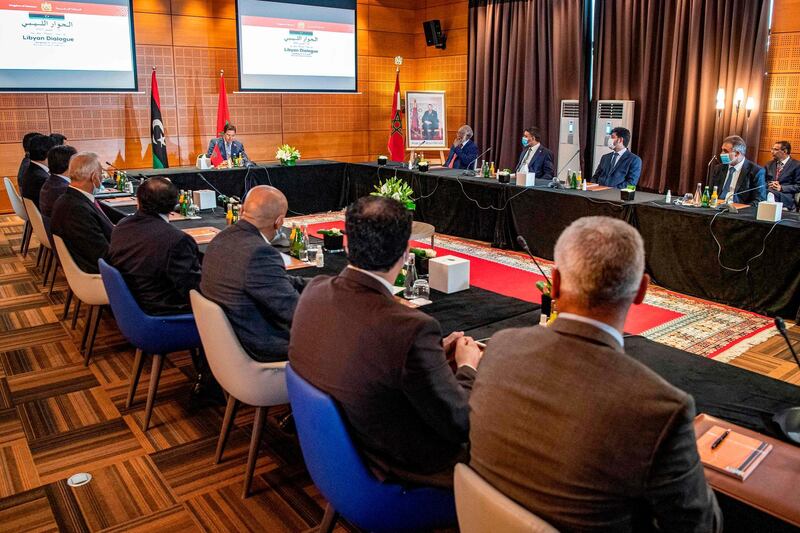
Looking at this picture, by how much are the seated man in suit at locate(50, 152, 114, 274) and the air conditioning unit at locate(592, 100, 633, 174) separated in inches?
252

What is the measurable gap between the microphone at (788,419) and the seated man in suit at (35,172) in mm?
5627

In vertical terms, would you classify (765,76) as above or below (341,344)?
above

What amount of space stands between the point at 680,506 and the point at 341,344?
0.85m

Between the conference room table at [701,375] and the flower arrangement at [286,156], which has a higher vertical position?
the flower arrangement at [286,156]

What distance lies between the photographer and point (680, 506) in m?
1.19

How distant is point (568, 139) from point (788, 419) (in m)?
8.02

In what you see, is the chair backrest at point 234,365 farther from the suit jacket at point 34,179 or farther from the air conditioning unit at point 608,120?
the air conditioning unit at point 608,120

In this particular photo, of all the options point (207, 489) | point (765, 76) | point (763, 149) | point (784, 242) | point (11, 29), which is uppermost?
point (11, 29)

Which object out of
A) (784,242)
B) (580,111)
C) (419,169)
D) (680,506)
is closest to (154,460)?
(680,506)

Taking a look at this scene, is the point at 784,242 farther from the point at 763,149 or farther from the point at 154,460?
the point at 154,460

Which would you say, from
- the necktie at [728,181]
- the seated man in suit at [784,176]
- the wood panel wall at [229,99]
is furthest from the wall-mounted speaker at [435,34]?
the necktie at [728,181]

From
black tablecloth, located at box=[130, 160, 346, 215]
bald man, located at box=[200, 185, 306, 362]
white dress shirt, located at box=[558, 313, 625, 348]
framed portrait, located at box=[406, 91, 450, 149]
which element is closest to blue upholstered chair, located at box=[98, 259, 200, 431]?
bald man, located at box=[200, 185, 306, 362]

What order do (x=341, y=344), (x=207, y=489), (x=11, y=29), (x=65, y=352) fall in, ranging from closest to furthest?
(x=341, y=344) → (x=207, y=489) → (x=65, y=352) → (x=11, y=29)

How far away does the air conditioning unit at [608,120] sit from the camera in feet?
27.8
